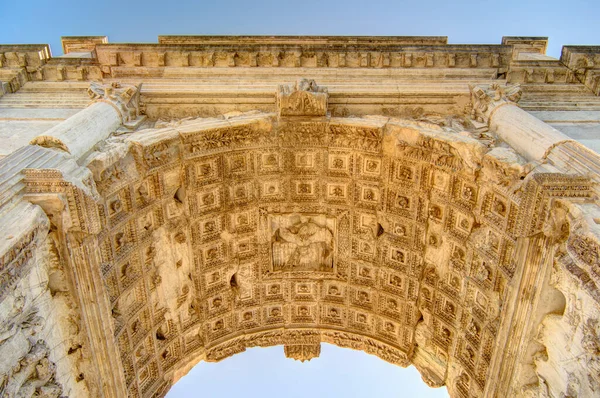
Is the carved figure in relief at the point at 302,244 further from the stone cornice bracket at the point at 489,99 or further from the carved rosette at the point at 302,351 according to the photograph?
the stone cornice bracket at the point at 489,99

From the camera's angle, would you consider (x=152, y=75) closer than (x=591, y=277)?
No

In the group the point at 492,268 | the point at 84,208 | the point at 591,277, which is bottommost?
the point at 492,268

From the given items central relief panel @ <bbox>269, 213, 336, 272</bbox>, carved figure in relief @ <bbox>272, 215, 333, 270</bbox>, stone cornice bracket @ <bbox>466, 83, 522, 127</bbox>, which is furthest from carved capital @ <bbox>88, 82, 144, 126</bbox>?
stone cornice bracket @ <bbox>466, 83, 522, 127</bbox>

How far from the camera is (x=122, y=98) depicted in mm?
11211

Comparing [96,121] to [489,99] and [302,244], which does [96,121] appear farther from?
[489,99]

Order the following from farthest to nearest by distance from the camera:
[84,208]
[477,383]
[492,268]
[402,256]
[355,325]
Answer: [355,325]
[402,256]
[477,383]
[492,268]
[84,208]

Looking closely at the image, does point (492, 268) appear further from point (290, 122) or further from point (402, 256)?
point (290, 122)

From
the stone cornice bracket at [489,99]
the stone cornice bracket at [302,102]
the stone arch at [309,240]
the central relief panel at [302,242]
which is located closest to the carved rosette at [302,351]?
the stone arch at [309,240]

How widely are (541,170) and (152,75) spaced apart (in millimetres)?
8787

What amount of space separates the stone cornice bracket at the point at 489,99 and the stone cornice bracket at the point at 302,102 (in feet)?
10.5

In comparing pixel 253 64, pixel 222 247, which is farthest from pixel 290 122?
pixel 222 247

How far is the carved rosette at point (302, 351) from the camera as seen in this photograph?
45.2 ft

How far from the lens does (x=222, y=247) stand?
40.1 ft

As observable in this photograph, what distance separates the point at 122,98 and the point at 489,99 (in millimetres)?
7656
